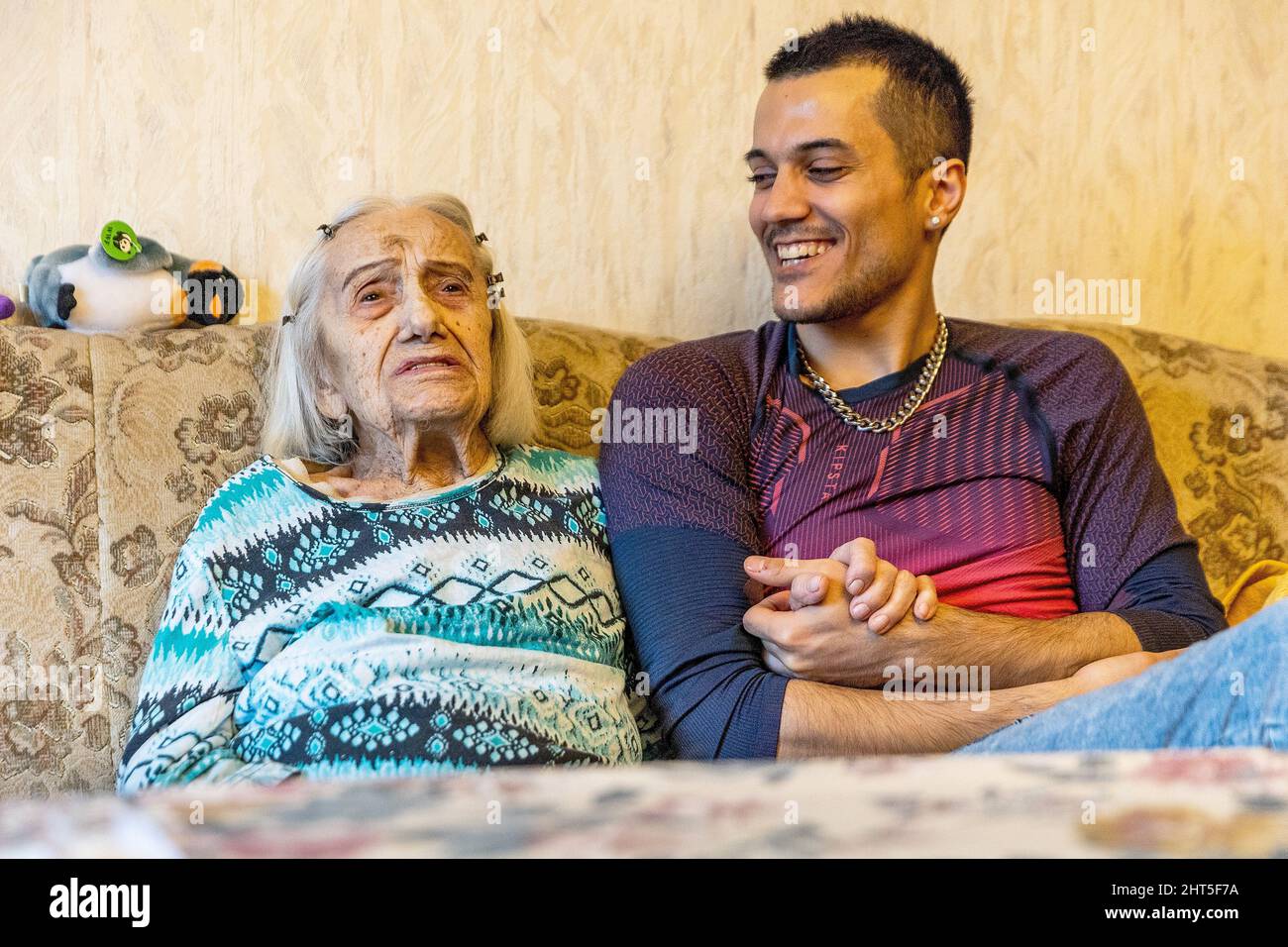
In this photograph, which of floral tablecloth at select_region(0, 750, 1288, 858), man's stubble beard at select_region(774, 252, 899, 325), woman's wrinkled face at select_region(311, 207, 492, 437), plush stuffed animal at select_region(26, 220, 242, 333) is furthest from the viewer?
plush stuffed animal at select_region(26, 220, 242, 333)

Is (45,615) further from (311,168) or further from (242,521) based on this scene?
(311,168)

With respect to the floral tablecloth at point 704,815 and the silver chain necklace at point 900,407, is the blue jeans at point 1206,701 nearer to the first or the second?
the floral tablecloth at point 704,815

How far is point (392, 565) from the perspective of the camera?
1464 mm

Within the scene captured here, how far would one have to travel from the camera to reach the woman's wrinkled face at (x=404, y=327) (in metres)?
1.61

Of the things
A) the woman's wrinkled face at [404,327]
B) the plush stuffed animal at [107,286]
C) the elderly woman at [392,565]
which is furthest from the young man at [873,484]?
the plush stuffed animal at [107,286]

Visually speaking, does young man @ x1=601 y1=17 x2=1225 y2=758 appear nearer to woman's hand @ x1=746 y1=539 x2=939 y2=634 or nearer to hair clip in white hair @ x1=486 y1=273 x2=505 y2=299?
woman's hand @ x1=746 y1=539 x2=939 y2=634

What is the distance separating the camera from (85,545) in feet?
5.03

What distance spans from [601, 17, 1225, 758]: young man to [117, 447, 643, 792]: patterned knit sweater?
0.09 meters

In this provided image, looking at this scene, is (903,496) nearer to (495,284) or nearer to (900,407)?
(900,407)

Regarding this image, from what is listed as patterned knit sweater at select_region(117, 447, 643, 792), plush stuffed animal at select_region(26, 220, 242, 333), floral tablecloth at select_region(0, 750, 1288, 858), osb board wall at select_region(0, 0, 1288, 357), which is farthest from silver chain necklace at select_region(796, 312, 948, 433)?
floral tablecloth at select_region(0, 750, 1288, 858)

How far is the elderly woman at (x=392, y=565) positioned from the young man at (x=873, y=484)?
103mm

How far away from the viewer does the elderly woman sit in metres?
1.34
